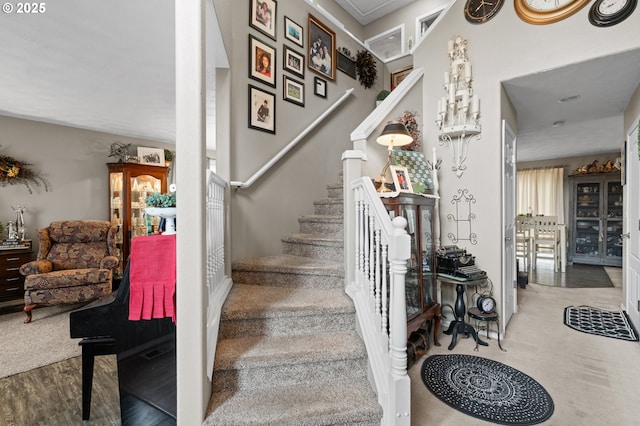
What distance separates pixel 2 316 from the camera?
11.4 ft

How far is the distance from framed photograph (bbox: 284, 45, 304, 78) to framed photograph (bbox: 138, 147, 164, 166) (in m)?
3.57

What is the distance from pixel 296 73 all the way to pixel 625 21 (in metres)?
2.74

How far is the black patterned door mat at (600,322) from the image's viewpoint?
110 inches

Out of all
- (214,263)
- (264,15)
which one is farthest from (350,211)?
(264,15)

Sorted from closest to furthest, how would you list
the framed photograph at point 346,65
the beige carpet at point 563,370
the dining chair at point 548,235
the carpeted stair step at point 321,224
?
1. the beige carpet at point 563,370
2. the carpeted stair step at point 321,224
3. the framed photograph at point 346,65
4. the dining chair at point 548,235

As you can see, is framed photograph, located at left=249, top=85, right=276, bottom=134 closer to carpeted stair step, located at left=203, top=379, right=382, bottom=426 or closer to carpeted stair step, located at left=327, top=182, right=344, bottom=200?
carpeted stair step, located at left=327, top=182, right=344, bottom=200

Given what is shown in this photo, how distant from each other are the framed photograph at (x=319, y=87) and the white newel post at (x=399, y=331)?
241 centimetres

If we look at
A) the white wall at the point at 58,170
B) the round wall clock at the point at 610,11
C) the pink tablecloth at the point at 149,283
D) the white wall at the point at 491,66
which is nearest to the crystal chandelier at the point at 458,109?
the white wall at the point at 491,66

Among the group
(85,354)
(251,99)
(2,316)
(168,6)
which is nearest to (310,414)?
(85,354)

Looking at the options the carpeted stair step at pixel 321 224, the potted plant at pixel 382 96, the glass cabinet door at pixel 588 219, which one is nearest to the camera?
the carpeted stair step at pixel 321 224

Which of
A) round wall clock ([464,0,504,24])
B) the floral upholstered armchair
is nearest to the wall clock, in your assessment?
round wall clock ([464,0,504,24])

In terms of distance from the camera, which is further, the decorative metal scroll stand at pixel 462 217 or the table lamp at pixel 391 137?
the decorative metal scroll stand at pixel 462 217

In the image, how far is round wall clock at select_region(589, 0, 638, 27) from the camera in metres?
2.14

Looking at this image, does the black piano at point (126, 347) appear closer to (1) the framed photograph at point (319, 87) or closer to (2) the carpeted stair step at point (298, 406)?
(2) the carpeted stair step at point (298, 406)
